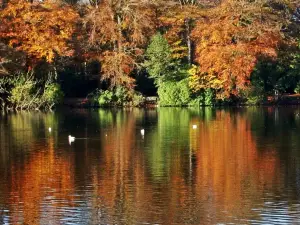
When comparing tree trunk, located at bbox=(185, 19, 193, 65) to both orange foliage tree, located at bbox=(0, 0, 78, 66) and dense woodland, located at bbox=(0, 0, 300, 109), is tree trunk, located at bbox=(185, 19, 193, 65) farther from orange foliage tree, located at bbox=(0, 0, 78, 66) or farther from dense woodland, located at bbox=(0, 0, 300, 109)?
orange foliage tree, located at bbox=(0, 0, 78, 66)

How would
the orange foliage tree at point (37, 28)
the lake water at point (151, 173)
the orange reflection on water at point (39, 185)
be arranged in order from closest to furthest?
1. the lake water at point (151, 173)
2. the orange reflection on water at point (39, 185)
3. the orange foliage tree at point (37, 28)

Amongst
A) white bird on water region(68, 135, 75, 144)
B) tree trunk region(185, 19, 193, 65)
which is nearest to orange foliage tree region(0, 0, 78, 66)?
tree trunk region(185, 19, 193, 65)

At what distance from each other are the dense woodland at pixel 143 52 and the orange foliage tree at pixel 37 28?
0.07 meters

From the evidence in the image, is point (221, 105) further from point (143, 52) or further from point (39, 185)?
point (39, 185)

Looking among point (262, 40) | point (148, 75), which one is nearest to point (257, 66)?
point (262, 40)

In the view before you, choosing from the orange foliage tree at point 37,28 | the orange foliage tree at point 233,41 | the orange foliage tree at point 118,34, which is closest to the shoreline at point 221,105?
the orange foliage tree at point 233,41

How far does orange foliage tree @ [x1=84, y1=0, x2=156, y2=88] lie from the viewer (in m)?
58.5

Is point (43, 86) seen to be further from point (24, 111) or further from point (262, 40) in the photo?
point (262, 40)

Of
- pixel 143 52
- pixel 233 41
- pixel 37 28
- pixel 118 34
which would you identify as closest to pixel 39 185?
pixel 37 28

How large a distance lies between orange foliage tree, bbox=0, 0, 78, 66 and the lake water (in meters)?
16.1

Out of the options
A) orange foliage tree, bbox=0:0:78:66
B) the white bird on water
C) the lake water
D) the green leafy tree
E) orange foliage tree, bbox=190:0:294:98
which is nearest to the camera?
the lake water

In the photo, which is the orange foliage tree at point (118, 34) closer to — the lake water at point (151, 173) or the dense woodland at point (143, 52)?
the dense woodland at point (143, 52)

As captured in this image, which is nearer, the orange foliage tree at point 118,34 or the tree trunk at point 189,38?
the orange foliage tree at point 118,34

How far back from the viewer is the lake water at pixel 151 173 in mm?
17531
